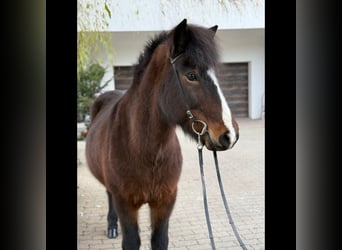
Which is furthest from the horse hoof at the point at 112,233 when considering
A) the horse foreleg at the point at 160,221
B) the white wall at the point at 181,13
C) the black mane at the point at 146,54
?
A: the white wall at the point at 181,13

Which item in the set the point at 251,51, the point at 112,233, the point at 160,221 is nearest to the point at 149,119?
the point at 160,221

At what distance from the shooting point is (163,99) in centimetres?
149

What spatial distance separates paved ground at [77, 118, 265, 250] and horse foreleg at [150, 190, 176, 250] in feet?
0.62

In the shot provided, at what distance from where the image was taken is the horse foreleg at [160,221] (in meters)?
1.72

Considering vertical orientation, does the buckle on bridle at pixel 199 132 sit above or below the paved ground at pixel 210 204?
above

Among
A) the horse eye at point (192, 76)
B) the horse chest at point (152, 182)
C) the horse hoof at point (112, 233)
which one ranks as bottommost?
the horse hoof at point (112, 233)

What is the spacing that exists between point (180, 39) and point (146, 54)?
0.28m

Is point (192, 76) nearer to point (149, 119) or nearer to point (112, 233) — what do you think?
point (149, 119)

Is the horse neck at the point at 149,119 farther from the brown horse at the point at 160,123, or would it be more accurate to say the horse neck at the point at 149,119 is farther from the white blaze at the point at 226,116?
the white blaze at the point at 226,116

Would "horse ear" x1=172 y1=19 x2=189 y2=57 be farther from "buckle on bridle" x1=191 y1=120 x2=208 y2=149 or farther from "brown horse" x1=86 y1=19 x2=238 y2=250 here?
"buckle on bridle" x1=191 y1=120 x2=208 y2=149

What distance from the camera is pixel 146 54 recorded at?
162cm
